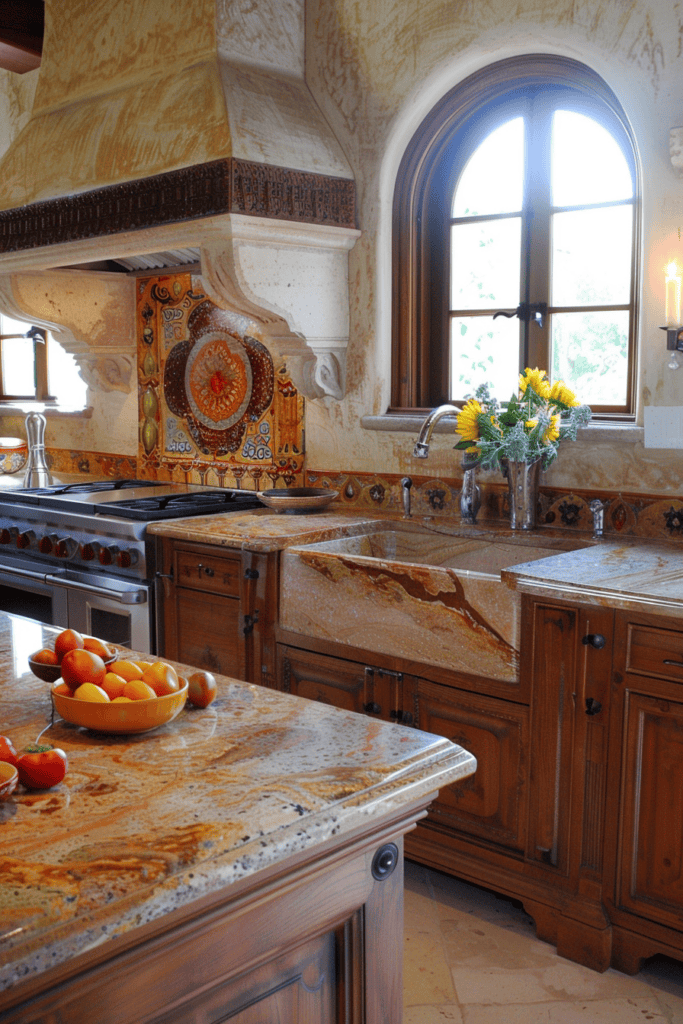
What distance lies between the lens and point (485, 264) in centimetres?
379

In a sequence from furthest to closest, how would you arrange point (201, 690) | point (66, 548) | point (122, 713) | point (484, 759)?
point (66, 548) → point (484, 759) → point (201, 690) → point (122, 713)

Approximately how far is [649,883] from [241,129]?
2778mm

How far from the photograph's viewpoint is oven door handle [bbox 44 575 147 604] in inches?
144

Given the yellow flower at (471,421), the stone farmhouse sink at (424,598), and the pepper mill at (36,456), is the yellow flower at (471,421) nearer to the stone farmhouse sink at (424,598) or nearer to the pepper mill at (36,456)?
the stone farmhouse sink at (424,598)

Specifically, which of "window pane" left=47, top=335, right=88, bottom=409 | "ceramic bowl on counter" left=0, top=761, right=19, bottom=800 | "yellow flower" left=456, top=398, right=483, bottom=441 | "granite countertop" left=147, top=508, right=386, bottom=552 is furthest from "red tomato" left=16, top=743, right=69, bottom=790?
"window pane" left=47, top=335, right=88, bottom=409

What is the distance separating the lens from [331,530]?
346 centimetres

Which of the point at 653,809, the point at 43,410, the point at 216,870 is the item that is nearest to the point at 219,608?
the point at 653,809

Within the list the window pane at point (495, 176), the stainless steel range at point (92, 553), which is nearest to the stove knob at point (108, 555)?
the stainless steel range at point (92, 553)

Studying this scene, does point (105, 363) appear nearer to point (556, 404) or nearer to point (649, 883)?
point (556, 404)

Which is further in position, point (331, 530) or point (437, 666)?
point (331, 530)

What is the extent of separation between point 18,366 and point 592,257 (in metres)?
3.99

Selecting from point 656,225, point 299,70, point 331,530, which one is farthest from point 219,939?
point 299,70

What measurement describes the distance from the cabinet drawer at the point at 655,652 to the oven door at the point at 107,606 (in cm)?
194

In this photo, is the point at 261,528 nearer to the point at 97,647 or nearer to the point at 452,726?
the point at 452,726
